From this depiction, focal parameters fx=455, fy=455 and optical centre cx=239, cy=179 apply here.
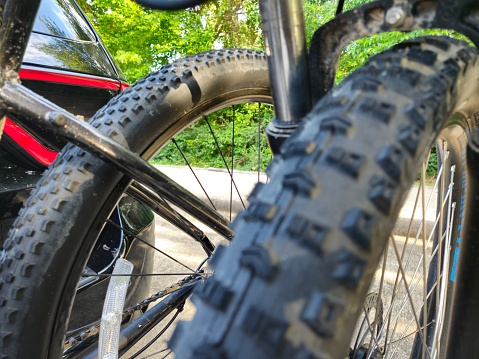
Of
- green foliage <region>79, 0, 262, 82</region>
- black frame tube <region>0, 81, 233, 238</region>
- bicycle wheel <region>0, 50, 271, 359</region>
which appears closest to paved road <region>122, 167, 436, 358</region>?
bicycle wheel <region>0, 50, 271, 359</region>

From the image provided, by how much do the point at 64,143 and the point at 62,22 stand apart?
0.90 m

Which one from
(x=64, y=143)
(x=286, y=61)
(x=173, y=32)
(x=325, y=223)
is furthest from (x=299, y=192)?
(x=173, y=32)

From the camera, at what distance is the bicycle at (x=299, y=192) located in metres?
0.44

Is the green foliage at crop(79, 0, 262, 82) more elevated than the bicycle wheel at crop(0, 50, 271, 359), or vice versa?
the green foliage at crop(79, 0, 262, 82)

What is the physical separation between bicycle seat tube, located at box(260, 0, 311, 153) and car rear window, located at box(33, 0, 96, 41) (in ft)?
5.18

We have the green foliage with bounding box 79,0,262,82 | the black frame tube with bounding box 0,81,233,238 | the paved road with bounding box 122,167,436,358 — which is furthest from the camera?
the green foliage with bounding box 79,0,262,82

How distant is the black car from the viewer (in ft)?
5.21

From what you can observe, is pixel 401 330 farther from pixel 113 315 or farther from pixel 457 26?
pixel 457 26

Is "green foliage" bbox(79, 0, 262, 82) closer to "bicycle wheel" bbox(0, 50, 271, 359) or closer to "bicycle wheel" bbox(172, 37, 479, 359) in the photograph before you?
"bicycle wheel" bbox(0, 50, 271, 359)

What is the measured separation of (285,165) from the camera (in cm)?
52

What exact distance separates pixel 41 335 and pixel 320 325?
0.80m

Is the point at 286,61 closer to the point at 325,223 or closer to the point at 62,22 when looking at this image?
the point at 325,223

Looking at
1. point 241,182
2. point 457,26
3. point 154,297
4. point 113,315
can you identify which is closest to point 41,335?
point 113,315

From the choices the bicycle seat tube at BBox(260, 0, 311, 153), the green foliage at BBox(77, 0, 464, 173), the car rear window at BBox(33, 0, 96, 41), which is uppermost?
the green foliage at BBox(77, 0, 464, 173)
